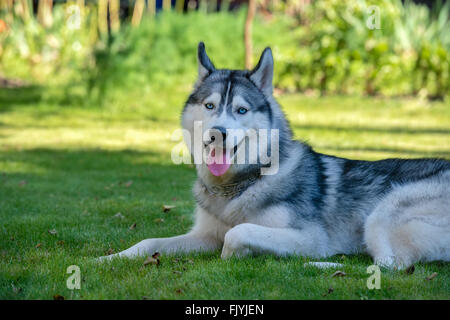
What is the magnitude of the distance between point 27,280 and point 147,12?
14.7m

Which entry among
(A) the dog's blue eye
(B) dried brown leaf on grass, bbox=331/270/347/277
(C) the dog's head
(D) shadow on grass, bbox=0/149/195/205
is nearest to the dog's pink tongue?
(C) the dog's head

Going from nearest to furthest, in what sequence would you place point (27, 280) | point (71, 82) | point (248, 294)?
point (248, 294) → point (27, 280) → point (71, 82)

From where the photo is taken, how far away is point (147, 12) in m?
17.5

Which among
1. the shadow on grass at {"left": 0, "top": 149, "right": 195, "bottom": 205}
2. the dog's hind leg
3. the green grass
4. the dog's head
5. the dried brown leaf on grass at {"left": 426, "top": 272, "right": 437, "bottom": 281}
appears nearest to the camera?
the green grass

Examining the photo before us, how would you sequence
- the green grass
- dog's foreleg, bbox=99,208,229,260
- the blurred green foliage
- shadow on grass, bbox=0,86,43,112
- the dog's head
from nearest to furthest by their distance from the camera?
1. the green grass
2. the dog's head
3. dog's foreleg, bbox=99,208,229,260
4. the blurred green foliage
5. shadow on grass, bbox=0,86,43,112

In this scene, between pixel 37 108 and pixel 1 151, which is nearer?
pixel 1 151

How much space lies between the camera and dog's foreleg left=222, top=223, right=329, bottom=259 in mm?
4031

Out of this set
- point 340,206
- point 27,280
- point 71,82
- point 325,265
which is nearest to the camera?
point 27,280

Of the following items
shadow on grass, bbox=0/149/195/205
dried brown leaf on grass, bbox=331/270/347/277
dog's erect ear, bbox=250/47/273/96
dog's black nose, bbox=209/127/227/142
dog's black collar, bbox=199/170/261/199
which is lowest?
shadow on grass, bbox=0/149/195/205

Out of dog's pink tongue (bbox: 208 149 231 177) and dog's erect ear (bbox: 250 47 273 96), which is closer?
dog's pink tongue (bbox: 208 149 231 177)

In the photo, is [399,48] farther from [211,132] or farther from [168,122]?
[211,132]

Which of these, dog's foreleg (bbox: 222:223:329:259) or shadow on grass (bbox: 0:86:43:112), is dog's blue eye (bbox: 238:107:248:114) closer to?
dog's foreleg (bbox: 222:223:329:259)

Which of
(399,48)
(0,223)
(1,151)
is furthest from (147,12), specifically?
(0,223)

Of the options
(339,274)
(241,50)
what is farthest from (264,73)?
(241,50)
